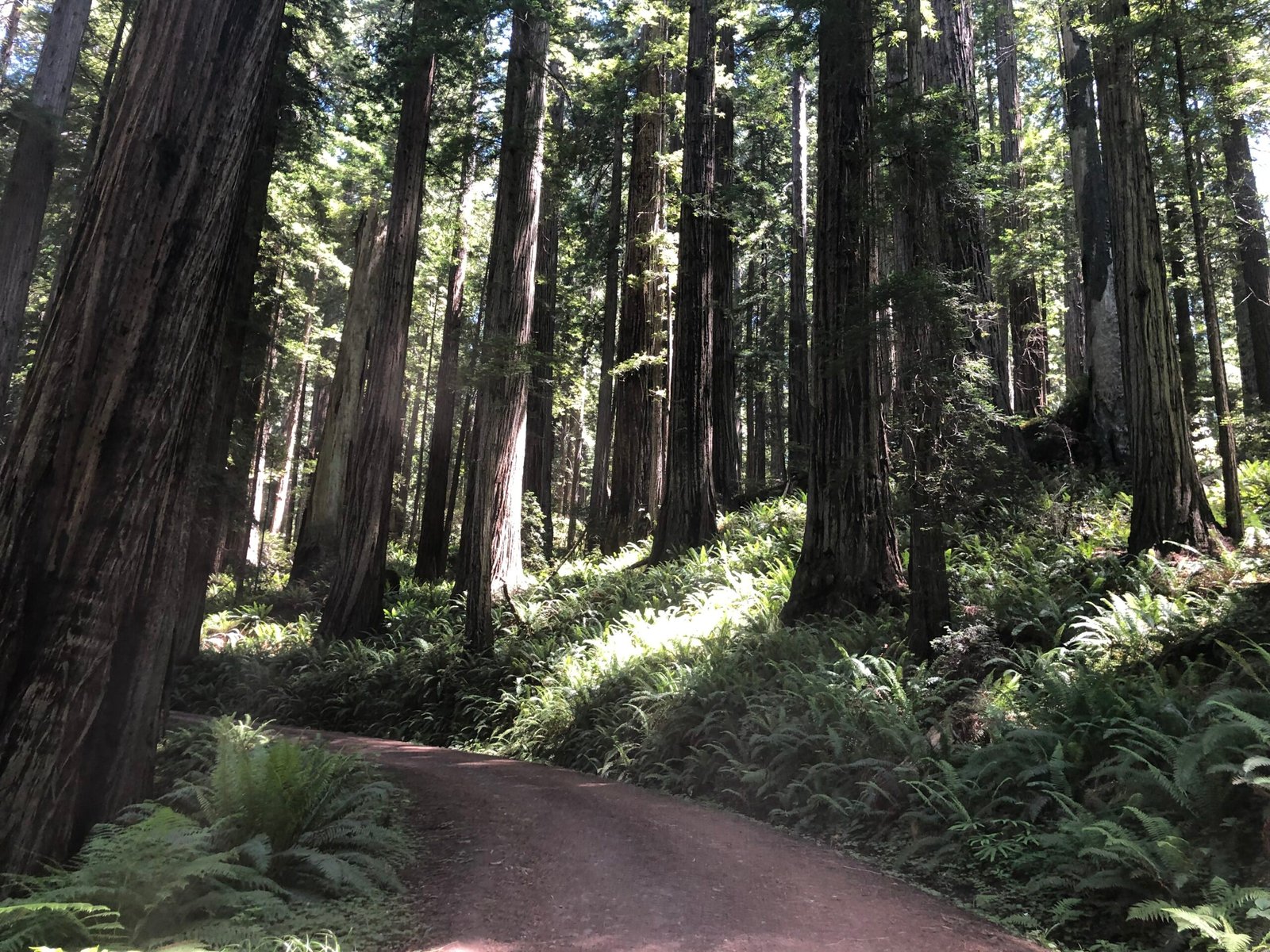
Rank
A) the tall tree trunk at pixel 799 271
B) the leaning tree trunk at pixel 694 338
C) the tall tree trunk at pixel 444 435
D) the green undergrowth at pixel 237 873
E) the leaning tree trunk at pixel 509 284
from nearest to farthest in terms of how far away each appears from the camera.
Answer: the green undergrowth at pixel 237 873 < the leaning tree trunk at pixel 509 284 < the leaning tree trunk at pixel 694 338 < the tall tree trunk at pixel 444 435 < the tall tree trunk at pixel 799 271

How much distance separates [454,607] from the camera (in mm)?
13070

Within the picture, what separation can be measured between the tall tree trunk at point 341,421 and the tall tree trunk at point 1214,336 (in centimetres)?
1496

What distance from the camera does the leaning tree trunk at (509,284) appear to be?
1034cm

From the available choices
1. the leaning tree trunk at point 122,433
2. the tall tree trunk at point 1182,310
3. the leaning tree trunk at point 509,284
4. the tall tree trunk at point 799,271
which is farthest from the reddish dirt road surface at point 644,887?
the tall tree trunk at point 799,271

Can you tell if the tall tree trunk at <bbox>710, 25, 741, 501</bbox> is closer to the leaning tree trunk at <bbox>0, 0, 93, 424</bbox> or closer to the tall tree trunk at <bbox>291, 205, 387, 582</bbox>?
the tall tree trunk at <bbox>291, 205, 387, 582</bbox>

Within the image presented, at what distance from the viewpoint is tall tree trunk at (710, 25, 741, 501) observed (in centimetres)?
1380

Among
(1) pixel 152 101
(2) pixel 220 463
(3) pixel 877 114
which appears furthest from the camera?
(2) pixel 220 463

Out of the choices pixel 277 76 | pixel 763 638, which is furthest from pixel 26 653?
pixel 277 76

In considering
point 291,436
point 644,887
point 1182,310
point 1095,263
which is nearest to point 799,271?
point 1182,310

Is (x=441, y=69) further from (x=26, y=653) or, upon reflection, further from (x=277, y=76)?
(x=26, y=653)

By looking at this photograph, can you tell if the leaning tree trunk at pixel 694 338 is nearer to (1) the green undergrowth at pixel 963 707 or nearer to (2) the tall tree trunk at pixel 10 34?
(1) the green undergrowth at pixel 963 707

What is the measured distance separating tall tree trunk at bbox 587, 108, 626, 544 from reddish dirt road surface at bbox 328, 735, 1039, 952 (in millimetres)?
10996

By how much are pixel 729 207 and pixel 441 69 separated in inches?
239

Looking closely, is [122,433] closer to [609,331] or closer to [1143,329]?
[1143,329]
